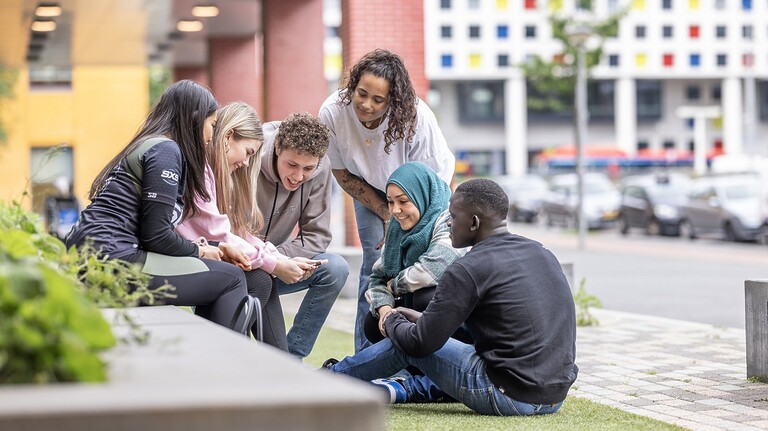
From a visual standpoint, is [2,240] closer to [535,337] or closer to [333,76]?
[535,337]

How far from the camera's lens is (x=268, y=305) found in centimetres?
602

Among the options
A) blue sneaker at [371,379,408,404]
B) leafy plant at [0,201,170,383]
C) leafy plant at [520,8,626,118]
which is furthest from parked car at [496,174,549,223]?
leafy plant at [0,201,170,383]

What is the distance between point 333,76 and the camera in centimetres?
8275

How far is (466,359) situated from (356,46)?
30.0 feet

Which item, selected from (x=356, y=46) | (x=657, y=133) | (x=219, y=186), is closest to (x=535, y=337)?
(x=219, y=186)

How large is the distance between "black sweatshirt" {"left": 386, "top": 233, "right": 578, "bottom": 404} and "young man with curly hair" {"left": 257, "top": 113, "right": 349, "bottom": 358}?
125cm

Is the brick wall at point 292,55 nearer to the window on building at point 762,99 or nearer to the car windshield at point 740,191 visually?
the car windshield at point 740,191

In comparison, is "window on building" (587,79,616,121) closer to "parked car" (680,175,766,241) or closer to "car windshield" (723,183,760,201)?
"parked car" (680,175,766,241)

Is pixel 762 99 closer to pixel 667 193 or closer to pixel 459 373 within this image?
pixel 667 193

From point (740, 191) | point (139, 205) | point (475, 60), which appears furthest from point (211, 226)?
point (475, 60)

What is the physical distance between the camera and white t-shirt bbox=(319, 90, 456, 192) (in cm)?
656

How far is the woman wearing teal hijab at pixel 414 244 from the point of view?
5582 mm

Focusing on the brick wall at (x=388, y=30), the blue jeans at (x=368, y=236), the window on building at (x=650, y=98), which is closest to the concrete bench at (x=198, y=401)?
the blue jeans at (x=368, y=236)

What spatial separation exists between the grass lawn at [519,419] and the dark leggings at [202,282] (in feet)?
2.91
